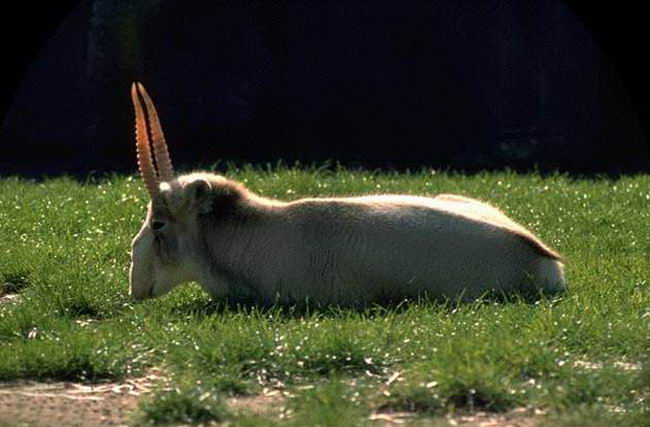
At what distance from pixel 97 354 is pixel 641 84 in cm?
394

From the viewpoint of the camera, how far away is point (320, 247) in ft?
25.5

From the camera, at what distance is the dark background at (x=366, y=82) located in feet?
46.8

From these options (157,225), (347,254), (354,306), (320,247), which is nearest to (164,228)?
(157,225)

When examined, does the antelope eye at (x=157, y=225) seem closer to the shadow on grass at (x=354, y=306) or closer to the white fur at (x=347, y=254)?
the white fur at (x=347, y=254)

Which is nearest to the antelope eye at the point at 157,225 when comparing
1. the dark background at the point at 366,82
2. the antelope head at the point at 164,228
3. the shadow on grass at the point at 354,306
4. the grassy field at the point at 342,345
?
the antelope head at the point at 164,228

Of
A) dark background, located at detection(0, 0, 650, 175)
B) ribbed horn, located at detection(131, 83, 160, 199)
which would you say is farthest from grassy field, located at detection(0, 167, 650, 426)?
dark background, located at detection(0, 0, 650, 175)

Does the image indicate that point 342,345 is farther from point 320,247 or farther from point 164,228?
point 164,228

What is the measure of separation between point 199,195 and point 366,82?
669cm

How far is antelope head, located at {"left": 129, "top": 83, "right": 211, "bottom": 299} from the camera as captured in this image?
7.93 m

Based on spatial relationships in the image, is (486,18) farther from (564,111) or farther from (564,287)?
(564,287)

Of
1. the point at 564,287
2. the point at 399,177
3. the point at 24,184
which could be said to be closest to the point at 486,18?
the point at 399,177

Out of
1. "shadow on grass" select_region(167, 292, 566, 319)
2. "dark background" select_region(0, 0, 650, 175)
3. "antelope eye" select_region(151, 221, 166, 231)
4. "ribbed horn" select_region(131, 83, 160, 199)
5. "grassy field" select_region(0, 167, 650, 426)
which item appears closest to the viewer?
"grassy field" select_region(0, 167, 650, 426)

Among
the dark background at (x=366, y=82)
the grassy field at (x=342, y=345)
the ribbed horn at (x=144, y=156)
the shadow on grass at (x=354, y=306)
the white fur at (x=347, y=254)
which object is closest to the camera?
the grassy field at (x=342, y=345)

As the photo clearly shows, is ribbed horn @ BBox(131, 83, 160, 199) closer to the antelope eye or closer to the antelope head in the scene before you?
the antelope head
